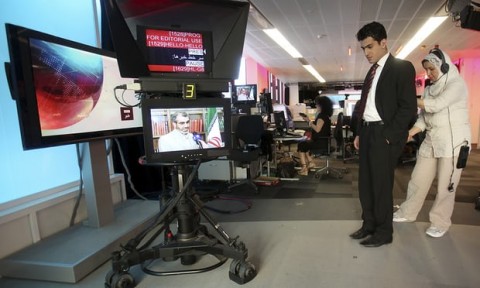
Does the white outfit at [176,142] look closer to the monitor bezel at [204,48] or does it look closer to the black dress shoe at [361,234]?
the monitor bezel at [204,48]

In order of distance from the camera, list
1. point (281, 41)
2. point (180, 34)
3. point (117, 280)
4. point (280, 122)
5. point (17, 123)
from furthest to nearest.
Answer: point (281, 41)
point (280, 122)
point (17, 123)
point (180, 34)
point (117, 280)

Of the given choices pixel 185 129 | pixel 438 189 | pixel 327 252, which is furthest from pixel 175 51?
pixel 438 189

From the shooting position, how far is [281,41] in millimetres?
6648

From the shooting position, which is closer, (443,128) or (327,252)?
(327,252)

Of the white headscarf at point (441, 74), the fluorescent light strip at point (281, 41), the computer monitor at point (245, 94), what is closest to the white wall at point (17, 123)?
the computer monitor at point (245, 94)

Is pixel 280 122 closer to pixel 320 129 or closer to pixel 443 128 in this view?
pixel 320 129

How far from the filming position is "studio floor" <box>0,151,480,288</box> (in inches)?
70.2

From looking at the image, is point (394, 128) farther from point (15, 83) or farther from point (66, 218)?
point (66, 218)

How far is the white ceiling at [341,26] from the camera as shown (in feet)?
14.1

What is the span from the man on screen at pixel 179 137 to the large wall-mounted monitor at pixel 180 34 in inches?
7.7

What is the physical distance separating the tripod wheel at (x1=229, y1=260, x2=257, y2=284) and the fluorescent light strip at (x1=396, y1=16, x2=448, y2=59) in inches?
210

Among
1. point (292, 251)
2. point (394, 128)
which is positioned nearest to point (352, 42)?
point (394, 128)

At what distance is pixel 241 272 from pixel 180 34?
147 cm

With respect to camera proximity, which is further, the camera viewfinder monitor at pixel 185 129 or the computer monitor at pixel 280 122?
the computer monitor at pixel 280 122
